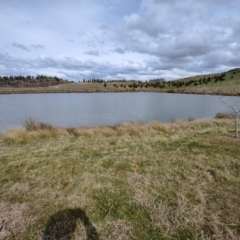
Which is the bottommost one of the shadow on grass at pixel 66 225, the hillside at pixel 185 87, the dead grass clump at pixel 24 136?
the dead grass clump at pixel 24 136

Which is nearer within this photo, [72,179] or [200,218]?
[200,218]

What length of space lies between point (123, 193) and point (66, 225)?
1386mm

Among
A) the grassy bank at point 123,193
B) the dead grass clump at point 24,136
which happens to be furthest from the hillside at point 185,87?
the grassy bank at point 123,193

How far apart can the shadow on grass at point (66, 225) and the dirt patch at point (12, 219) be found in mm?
431

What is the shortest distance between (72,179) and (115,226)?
1997mm

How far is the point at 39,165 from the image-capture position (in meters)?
6.21

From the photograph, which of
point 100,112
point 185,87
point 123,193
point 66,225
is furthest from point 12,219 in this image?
point 185,87

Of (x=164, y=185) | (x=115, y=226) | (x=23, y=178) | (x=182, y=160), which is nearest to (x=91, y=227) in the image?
(x=115, y=226)

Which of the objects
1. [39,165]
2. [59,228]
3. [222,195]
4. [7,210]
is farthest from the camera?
[39,165]

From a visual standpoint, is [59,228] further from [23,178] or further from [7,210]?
[23,178]

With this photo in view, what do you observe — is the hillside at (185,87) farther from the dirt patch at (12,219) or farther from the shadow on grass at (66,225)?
the dirt patch at (12,219)

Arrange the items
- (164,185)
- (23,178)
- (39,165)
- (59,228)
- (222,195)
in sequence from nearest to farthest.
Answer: (59,228) < (222,195) < (164,185) < (23,178) < (39,165)

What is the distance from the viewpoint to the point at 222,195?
4453 millimetres

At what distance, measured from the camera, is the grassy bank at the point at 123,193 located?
354 centimetres
